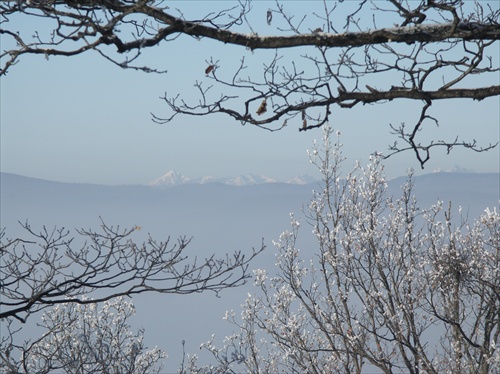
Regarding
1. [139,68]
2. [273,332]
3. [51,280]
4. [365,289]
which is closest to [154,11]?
[139,68]

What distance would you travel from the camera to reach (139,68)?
4.30m

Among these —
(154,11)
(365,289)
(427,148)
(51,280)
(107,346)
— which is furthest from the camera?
(365,289)

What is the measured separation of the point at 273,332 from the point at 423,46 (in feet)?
27.6

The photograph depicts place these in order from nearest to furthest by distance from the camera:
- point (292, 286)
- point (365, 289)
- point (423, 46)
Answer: point (423, 46), point (365, 289), point (292, 286)

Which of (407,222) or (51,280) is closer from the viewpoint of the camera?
(51,280)

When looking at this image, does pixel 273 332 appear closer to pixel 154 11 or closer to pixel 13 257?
pixel 13 257

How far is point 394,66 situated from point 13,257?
3950 mm

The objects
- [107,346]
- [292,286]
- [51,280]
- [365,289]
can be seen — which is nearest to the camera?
[51,280]

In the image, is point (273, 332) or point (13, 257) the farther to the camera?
point (273, 332)

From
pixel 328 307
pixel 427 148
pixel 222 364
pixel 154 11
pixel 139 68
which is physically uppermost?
pixel 154 11

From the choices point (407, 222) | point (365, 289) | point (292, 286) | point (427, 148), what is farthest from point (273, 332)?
point (427, 148)

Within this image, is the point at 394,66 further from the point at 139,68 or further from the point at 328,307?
the point at 328,307

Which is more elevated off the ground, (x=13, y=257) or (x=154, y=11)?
(x=154, y=11)

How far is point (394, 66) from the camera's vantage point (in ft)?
14.8
